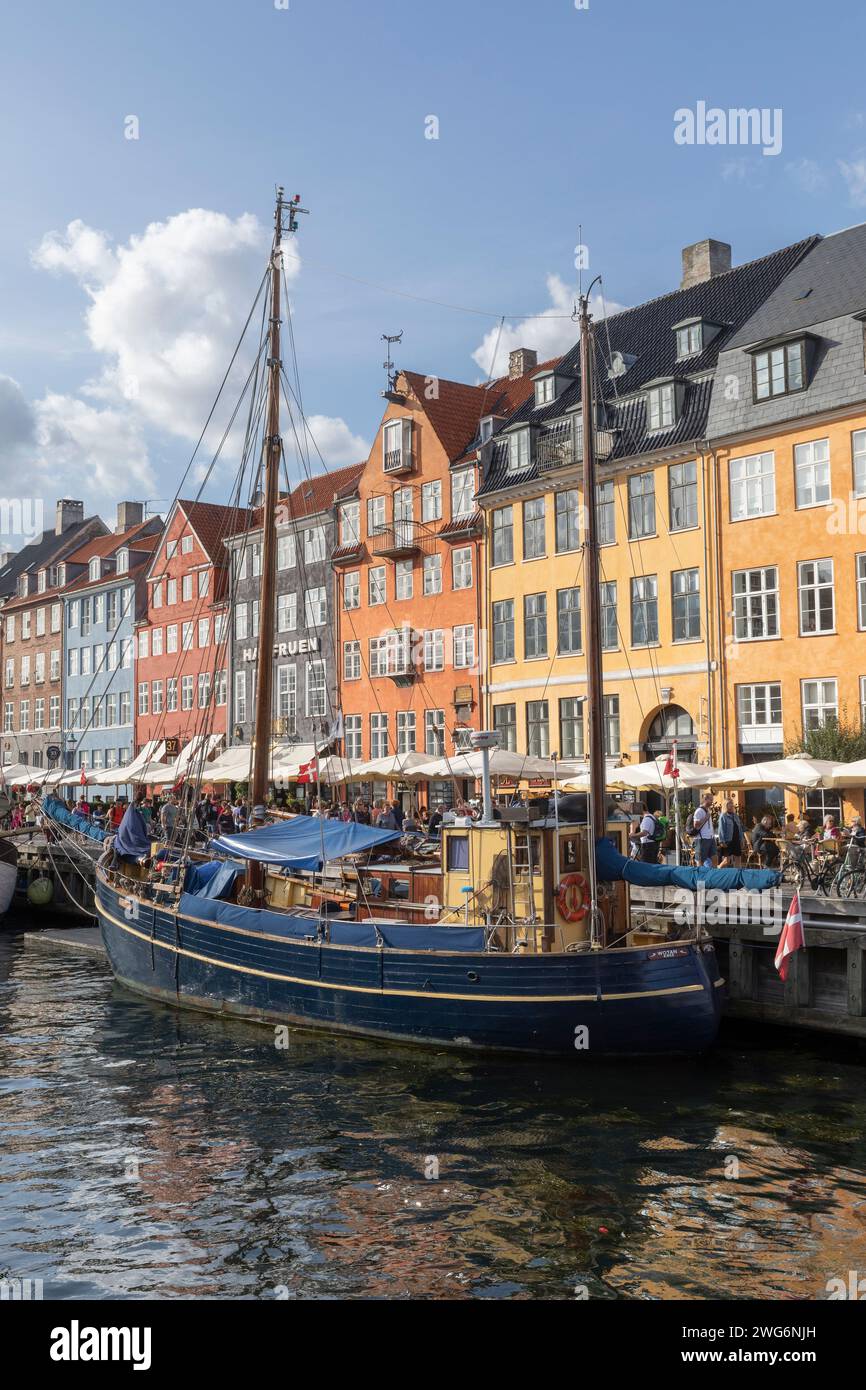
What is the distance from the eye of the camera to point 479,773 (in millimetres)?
26453

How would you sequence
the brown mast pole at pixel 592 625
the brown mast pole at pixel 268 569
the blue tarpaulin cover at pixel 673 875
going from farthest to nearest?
the brown mast pole at pixel 268 569 → the brown mast pole at pixel 592 625 → the blue tarpaulin cover at pixel 673 875

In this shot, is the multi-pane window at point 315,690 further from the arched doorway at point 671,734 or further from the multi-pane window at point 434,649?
the arched doorway at point 671,734

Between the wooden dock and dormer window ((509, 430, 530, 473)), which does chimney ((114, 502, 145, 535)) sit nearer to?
dormer window ((509, 430, 530, 473))

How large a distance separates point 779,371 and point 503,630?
494 inches

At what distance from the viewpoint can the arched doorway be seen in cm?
3416

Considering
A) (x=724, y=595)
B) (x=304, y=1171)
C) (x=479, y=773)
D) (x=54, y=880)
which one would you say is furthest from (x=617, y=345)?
(x=304, y=1171)

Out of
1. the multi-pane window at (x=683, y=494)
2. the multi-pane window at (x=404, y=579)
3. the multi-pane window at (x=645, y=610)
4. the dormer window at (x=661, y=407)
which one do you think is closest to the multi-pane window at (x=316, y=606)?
the multi-pane window at (x=404, y=579)

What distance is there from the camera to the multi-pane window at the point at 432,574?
44.4 meters

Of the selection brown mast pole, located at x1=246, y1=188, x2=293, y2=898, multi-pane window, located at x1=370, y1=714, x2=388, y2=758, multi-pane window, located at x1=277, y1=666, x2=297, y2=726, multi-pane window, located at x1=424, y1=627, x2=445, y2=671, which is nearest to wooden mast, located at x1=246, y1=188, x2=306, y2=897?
brown mast pole, located at x1=246, y1=188, x2=293, y2=898

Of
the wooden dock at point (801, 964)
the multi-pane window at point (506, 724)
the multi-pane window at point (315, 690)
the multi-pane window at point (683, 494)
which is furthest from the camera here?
the multi-pane window at point (315, 690)

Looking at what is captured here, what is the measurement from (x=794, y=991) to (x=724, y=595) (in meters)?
15.9

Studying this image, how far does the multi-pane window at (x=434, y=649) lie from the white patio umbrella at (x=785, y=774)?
1994cm

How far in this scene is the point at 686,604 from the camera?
34.8 metres

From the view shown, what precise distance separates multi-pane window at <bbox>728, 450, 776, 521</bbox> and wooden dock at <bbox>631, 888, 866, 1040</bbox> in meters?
14.7
